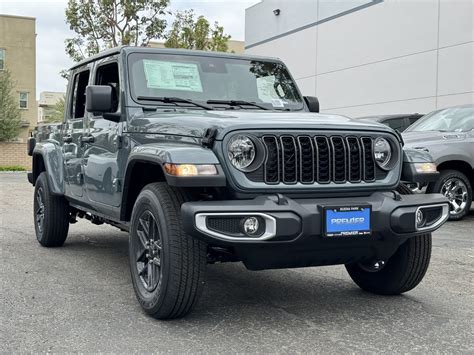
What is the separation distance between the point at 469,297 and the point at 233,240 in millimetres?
2383

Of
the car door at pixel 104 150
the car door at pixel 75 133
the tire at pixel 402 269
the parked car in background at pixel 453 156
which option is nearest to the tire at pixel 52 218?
the car door at pixel 75 133

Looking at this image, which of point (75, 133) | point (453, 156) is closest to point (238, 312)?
point (75, 133)

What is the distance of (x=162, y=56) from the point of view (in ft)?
17.5

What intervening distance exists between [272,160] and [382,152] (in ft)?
2.87

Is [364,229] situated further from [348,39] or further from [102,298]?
[348,39]

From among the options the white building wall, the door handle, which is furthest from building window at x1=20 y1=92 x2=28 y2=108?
the door handle

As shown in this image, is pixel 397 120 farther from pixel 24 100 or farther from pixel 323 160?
pixel 24 100

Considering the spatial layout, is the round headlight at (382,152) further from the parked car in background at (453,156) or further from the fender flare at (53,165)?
the parked car in background at (453,156)

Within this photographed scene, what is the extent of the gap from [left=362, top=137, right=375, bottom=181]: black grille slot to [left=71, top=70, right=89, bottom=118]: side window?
131 inches

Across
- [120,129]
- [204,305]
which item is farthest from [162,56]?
[204,305]

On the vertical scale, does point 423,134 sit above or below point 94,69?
below

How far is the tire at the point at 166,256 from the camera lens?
3895 millimetres

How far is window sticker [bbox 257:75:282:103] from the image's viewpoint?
546cm

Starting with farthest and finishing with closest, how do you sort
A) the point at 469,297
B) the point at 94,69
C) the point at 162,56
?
the point at 94,69, the point at 162,56, the point at 469,297
